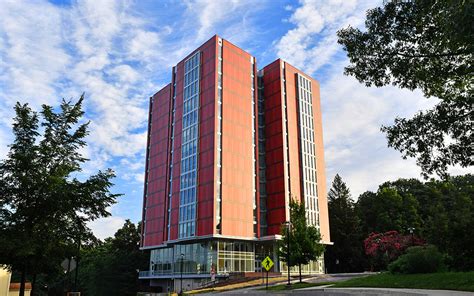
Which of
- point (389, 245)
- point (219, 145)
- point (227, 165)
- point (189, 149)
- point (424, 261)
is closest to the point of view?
point (424, 261)

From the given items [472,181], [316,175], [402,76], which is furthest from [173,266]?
[472,181]

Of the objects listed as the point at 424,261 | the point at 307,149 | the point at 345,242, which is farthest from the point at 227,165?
the point at 424,261

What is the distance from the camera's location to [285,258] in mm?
35125

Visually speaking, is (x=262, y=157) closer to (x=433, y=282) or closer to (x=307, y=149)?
(x=307, y=149)

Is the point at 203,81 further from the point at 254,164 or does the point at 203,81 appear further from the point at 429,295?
the point at 429,295

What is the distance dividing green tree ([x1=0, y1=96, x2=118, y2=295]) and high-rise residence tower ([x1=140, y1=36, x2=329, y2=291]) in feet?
122

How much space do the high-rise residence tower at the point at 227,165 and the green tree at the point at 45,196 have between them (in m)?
37.3

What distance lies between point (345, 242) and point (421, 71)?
64.7 m

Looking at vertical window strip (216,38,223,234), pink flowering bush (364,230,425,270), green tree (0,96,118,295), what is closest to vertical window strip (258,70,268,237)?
vertical window strip (216,38,223,234)

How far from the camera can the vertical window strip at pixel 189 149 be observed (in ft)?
184

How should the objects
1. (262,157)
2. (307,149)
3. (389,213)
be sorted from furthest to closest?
1. (389,213)
2. (307,149)
3. (262,157)

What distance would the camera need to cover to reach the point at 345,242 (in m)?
73.3

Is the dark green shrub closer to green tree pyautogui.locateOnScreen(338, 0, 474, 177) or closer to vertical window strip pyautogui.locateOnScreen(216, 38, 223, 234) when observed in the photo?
green tree pyautogui.locateOnScreen(338, 0, 474, 177)

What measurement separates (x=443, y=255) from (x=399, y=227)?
52.8 meters
